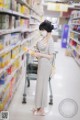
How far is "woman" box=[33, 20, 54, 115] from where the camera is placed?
3752 mm

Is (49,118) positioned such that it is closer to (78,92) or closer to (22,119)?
(22,119)

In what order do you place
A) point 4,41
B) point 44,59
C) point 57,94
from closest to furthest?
point 4,41 → point 44,59 → point 57,94

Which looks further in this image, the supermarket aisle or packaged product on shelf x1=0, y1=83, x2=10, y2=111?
the supermarket aisle

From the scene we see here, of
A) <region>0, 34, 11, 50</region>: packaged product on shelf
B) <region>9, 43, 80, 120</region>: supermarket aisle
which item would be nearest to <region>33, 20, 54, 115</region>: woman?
<region>9, 43, 80, 120</region>: supermarket aisle

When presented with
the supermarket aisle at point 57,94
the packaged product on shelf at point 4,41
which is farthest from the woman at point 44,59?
the packaged product on shelf at point 4,41

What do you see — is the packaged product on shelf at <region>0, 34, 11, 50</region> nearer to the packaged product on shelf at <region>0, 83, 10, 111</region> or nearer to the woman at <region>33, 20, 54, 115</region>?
the woman at <region>33, 20, 54, 115</region>

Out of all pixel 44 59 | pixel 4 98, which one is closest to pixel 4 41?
pixel 44 59

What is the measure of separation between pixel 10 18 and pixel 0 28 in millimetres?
719

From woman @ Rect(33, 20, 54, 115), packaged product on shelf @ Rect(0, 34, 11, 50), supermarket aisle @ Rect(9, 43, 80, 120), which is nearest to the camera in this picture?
packaged product on shelf @ Rect(0, 34, 11, 50)

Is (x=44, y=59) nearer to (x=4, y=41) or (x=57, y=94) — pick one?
(x=4, y=41)

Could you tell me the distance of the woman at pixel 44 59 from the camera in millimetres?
3752

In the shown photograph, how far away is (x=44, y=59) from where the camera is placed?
379 cm

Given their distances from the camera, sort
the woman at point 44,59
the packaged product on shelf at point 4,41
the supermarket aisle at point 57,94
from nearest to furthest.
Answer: the packaged product on shelf at point 4,41 < the woman at point 44,59 < the supermarket aisle at point 57,94

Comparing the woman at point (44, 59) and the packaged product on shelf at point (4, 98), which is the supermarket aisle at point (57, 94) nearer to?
the packaged product on shelf at point (4, 98)
